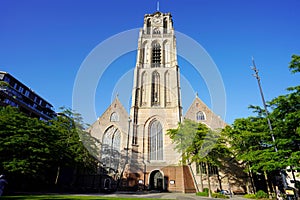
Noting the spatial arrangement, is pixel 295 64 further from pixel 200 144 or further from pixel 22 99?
pixel 22 99

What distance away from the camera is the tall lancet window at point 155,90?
1323 inches

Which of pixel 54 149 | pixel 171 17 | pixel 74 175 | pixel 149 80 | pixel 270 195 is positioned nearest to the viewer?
pixel 270 195

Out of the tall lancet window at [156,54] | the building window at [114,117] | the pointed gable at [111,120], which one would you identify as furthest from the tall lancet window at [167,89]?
the building window at [114,117]

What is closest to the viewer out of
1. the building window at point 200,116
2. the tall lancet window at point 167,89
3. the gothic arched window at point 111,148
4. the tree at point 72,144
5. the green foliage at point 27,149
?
the green foliage at point 27,149

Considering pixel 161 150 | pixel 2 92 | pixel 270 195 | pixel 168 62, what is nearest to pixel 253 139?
pixel 270 195

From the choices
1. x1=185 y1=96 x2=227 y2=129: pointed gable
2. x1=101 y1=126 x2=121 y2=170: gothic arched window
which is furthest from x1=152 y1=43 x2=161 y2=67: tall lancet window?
x1=101 y1=126 x2=121 y2=170: gothic arched window

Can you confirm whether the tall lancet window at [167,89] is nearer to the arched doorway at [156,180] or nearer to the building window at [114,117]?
Answer: the building window at [114,117]

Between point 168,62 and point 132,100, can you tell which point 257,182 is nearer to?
point 132,100

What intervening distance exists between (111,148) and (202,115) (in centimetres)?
1709

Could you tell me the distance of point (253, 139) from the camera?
62.5 feet

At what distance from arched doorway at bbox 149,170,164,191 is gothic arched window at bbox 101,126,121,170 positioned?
6231mm

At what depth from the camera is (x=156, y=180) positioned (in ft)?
86.7

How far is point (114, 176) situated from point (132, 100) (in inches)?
527

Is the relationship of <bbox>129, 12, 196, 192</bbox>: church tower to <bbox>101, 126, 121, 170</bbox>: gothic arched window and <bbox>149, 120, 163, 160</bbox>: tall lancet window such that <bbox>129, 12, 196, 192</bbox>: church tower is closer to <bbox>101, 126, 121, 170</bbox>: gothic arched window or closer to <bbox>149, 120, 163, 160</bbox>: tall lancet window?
<bbox>149, 120, 163, 160</bbox>: tall lancet window
